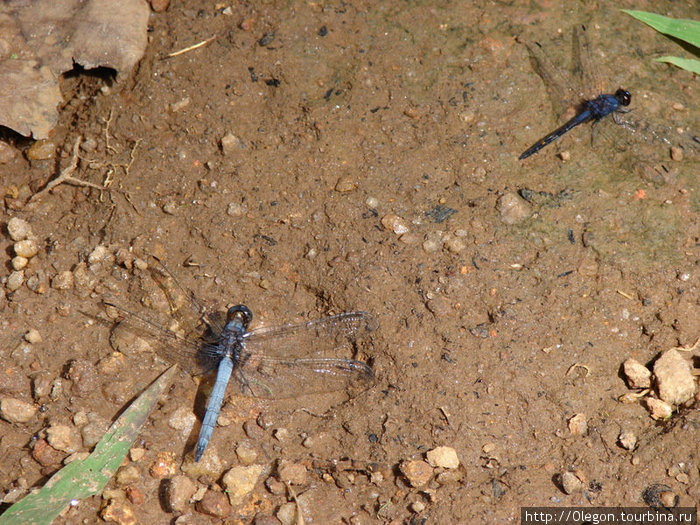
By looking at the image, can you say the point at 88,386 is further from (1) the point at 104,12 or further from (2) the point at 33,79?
(1) the point at 104,12

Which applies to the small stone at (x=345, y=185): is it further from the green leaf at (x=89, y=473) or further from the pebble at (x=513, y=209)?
the green leaf at (x=89, y=473)

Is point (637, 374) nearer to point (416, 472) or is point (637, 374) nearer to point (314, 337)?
point (416, 472)

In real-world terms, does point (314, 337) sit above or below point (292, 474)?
above

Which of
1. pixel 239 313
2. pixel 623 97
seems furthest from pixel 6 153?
pixel 623 97

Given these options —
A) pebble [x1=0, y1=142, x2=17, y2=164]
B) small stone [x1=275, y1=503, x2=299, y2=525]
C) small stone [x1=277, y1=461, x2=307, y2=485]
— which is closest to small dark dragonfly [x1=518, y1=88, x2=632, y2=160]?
small stone [x1=277, y1=461, x2=307, y2=485]

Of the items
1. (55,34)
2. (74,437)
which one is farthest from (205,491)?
(55,34)

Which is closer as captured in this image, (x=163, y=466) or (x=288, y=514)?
(x=288, y=514)
